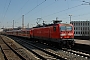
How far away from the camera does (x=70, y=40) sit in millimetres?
24641

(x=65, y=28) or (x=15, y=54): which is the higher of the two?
(x=65, y=28)

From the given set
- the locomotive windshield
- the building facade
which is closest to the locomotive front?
the locomotive windshield

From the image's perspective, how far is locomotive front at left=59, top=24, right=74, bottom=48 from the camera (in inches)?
954

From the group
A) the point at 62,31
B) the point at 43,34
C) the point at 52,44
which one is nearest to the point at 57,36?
the point at 62,31

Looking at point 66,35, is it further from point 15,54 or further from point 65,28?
point 15,54

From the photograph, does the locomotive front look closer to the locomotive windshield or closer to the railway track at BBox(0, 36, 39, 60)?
the locomotive windshield

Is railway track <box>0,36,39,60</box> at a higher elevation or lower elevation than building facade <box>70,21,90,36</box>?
lower

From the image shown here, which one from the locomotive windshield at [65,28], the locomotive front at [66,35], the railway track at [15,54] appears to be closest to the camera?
the railway track at [15,54]

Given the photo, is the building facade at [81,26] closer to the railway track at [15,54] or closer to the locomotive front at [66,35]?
the locomotive front at [66,35]

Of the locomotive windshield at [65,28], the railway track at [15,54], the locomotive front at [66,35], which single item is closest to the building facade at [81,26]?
the locomotive windshield at [65,28]

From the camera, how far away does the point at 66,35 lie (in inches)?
967

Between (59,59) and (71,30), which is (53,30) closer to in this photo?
(71,30)

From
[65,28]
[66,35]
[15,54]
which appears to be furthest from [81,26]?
[15,54]

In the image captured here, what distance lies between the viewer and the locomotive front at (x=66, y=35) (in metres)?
24.2
